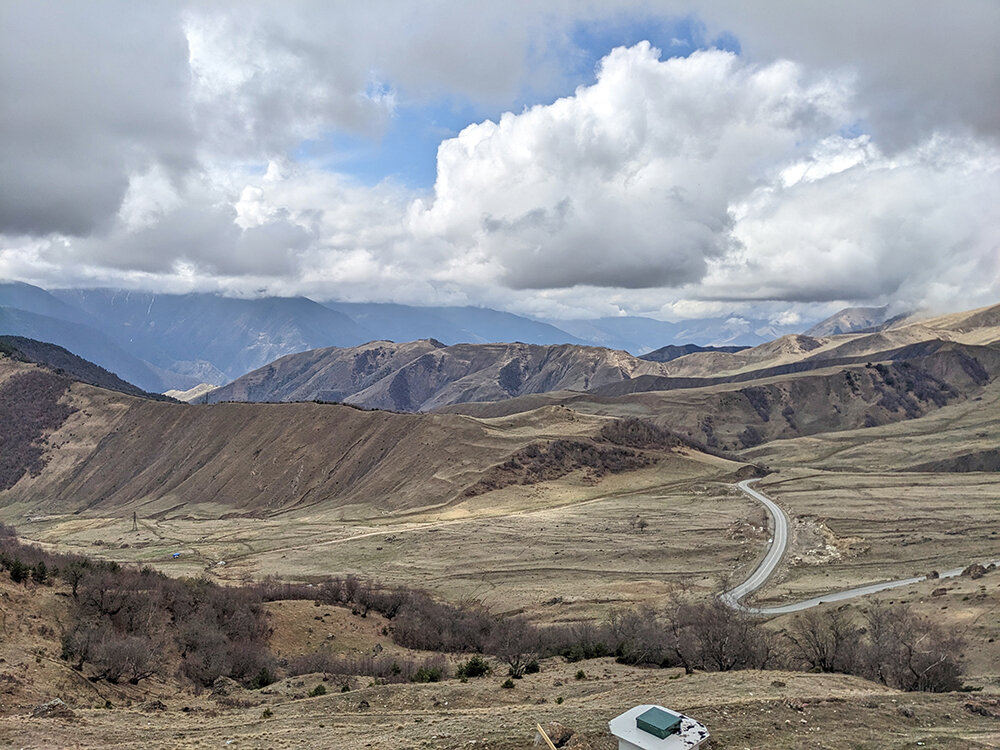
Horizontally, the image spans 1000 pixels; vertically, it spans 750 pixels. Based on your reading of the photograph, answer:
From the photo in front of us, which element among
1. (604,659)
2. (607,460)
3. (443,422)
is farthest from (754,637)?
(443,422)

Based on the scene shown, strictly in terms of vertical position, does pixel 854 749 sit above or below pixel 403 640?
above

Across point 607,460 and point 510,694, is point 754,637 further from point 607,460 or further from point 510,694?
point 607,460

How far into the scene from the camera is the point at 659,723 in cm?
1677

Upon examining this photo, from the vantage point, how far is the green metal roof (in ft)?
54.3

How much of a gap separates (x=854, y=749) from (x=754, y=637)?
1886cm

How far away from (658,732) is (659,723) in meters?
0.24

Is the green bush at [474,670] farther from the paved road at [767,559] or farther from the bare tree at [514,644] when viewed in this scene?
the paved road at [767,559]

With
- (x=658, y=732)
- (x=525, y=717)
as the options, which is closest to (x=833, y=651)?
(x=525, y=717)

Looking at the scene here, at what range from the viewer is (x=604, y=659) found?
129 feet

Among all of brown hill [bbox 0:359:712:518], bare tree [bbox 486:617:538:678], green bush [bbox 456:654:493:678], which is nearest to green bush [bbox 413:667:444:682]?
green bush [bbox 456:654:493:678]

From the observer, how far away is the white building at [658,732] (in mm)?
16266

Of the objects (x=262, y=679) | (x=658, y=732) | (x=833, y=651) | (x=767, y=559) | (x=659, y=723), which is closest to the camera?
(x=658, y=732)

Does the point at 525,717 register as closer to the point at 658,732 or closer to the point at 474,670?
the point at 658,732

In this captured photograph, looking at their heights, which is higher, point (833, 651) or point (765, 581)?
point (833, 651)
